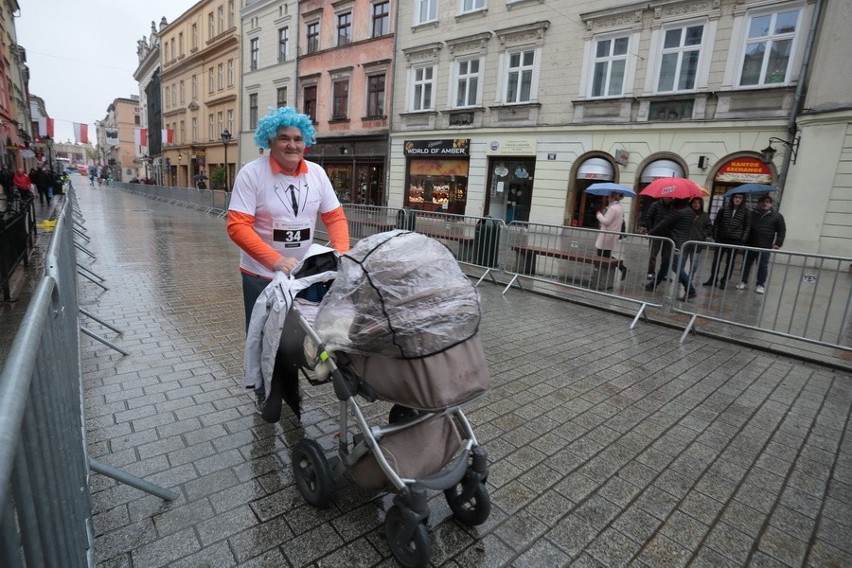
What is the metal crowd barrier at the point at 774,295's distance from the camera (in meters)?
5.32

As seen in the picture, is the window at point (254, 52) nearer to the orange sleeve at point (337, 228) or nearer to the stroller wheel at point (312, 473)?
the orange sleeve at point (337, 228)

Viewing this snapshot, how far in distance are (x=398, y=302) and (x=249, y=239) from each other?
133 cm

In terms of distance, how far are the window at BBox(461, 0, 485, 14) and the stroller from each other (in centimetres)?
1881

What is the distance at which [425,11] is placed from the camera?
20031 millimetres

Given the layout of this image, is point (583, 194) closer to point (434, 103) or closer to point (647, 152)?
point (647, 152)

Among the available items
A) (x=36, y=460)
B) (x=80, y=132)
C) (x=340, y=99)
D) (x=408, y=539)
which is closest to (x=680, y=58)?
(x=408, y=539)

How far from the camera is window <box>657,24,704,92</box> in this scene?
1333 centimetres

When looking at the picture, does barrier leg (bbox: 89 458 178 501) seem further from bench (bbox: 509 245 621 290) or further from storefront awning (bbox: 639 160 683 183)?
storefront awning (bbox: 639 160 683 183)

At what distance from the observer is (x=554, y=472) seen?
293cm

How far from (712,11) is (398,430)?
15592 millimetres

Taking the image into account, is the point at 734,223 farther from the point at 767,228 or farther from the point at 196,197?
the point at 196,197

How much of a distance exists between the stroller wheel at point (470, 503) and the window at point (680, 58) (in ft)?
48.7

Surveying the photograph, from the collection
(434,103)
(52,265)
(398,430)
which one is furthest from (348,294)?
(434,103)

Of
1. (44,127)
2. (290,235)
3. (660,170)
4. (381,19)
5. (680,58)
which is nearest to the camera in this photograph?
(290,235)
